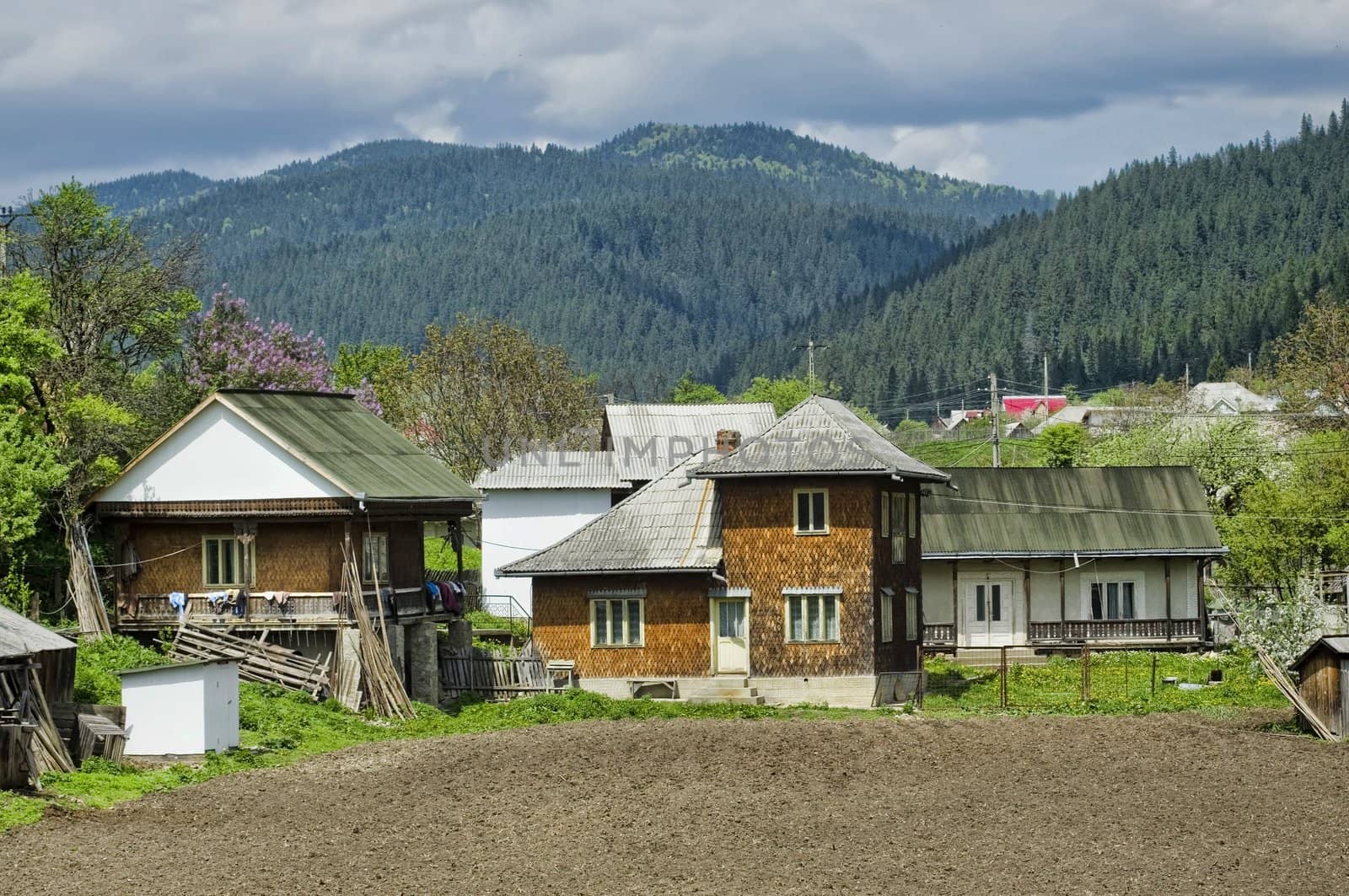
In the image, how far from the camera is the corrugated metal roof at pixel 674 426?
241 ft

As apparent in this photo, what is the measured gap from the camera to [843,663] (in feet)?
157

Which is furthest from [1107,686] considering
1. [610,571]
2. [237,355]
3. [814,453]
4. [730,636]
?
[237,355]

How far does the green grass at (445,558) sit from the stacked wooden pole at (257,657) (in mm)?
31123

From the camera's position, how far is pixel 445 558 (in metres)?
79.9

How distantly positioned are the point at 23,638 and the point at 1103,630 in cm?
3861

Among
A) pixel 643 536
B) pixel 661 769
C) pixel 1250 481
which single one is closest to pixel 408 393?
pixel 1250 481

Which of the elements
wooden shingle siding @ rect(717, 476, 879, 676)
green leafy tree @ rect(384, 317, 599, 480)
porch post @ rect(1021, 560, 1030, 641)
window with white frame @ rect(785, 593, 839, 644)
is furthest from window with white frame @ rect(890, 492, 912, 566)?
green leafy tree @ rect(384, 317, 599, 480)

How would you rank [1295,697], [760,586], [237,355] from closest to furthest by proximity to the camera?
[1295,697] < [760,586] < [237,355]

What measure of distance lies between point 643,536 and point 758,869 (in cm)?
2528

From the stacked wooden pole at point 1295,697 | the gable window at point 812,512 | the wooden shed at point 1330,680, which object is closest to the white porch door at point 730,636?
the gable window at point 812,512

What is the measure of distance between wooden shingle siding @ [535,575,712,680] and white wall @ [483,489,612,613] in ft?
57.5

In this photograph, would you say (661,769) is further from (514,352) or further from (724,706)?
(514,352)

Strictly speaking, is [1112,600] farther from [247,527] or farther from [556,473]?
[247,527]

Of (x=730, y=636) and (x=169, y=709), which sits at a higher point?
(x=730, y=636)
